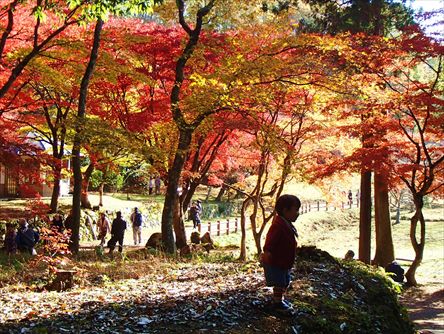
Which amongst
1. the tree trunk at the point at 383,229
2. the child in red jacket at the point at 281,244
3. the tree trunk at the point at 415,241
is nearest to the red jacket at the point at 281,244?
the child in red jacket at the point at 281,244

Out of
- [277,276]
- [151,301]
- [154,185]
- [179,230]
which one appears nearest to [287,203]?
[277,276]

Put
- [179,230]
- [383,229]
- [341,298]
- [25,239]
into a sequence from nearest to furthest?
[341,298], [25,239], [179,230], [383,229]

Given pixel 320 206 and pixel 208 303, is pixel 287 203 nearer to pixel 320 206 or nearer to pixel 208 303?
pixel 208 303

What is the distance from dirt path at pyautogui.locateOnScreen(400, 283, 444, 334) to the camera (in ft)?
32.5

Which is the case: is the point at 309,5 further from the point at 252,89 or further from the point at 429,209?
the point at 429,209

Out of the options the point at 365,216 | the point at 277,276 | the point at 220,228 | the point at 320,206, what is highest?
the point at 277,276

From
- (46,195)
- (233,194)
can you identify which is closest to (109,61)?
(46,195)

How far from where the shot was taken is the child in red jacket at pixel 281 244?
482 cm

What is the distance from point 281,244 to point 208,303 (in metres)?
1.14

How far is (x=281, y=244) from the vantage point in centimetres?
484

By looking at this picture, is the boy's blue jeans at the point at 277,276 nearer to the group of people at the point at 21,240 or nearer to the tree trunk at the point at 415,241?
the tree trunk at the point at 415,241

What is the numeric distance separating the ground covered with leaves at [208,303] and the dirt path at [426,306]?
9.33 ft

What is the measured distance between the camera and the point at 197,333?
4273mm

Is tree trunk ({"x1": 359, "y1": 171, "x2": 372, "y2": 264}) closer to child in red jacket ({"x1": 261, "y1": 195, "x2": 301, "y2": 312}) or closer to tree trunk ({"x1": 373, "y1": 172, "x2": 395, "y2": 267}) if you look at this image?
tree trunk ({"x1": 373, "y1": 172, "x2": 395, "y2": 267})
